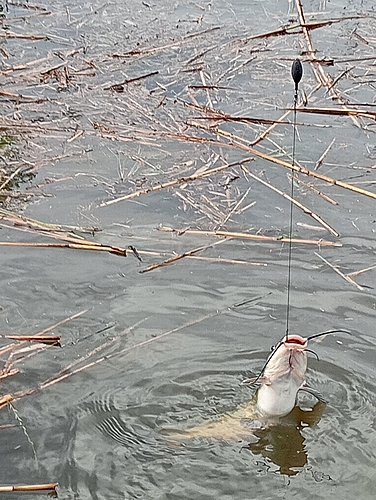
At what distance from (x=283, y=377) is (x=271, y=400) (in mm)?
173

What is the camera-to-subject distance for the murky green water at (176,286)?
2957mm

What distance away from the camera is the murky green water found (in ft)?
9.70

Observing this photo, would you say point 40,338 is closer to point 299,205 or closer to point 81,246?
point 81,246

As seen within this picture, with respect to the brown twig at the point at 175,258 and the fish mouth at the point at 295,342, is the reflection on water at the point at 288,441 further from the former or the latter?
the brown twig at the point at 175,258

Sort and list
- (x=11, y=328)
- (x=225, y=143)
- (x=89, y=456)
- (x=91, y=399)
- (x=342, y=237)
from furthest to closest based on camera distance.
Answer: (x=225, y=143), (x=342, y=237), (x=11, y=328), (x=91, y=399), (x=89, y=456)

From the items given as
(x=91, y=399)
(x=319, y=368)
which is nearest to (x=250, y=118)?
(x=319, y=368)

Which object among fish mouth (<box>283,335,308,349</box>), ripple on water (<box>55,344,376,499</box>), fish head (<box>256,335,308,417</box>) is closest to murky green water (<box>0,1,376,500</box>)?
ripple on water (<box>55,344,376,499</box>)

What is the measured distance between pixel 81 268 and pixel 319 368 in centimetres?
144

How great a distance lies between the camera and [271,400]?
2.99 metres

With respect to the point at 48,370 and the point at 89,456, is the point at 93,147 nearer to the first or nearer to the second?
the point at 48,370

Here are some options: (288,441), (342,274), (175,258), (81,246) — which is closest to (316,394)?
(288,441)

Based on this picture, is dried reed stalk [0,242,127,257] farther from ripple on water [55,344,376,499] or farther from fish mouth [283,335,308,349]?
fish mouth [283,335,308,349]

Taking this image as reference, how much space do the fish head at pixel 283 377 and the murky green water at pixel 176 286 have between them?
0.47 feet

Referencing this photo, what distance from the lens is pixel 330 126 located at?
5.57 m
